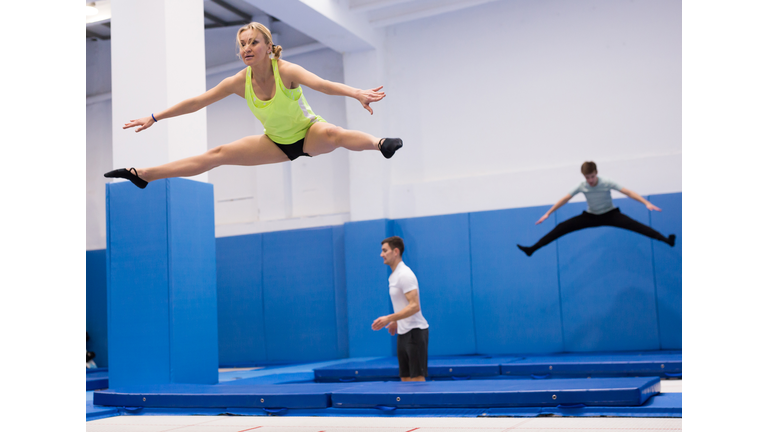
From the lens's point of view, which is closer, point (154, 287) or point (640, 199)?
point (154, 287)

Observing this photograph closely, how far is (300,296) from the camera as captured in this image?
407 inches

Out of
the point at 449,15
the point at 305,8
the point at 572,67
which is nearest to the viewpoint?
the point at 305,8

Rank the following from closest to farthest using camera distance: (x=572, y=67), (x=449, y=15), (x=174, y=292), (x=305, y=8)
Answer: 1. (x=174, y=292)
2. (x=305, y=8)
3. (x=572, y=67)
4. (x=449, y=15)

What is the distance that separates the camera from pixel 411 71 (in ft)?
33.7

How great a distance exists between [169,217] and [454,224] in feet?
14.4

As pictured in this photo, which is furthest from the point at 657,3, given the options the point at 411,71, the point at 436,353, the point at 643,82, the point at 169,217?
the point at 169,217

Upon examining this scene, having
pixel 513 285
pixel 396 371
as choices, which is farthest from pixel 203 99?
pixel 513 285

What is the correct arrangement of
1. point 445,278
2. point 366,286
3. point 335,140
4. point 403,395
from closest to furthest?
point 335,140, point 403,395, point 445,278, point 366,286

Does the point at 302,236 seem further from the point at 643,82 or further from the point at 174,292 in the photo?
the point at 643,82

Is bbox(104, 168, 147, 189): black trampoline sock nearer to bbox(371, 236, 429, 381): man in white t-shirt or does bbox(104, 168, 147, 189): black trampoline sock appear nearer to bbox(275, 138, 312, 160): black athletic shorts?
bbox(275, 138, 312, 160): black athletic shorts

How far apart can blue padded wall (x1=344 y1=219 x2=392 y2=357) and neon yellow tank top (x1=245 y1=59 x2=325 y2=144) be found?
5.71m

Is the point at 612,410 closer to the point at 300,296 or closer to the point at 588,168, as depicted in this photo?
the point at 588,168

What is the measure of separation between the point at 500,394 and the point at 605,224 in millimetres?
3811

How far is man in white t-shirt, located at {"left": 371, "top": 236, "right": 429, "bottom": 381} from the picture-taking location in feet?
17.3
